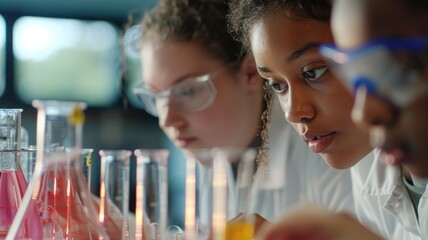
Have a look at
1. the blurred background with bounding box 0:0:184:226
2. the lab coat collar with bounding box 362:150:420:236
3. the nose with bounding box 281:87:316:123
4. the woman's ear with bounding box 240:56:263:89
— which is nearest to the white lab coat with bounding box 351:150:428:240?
the lab coat collar with bounding box 362:150:420:236

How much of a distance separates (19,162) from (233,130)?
112 centimetres

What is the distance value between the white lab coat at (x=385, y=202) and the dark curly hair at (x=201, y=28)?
579 millimetres

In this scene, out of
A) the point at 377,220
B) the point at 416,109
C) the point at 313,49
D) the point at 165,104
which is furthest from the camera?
the point at 165,104

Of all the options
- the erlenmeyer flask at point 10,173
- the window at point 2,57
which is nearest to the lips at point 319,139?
the erlenmeyer flask at point 10,173

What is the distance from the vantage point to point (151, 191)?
3.79ft

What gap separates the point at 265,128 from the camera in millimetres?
2227

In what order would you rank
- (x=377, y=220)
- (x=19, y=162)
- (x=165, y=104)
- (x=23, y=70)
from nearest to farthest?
(x=19, y=162), (x=377, y=220), (x=165, y=104), (x=23, y=70)

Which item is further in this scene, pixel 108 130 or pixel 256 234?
pixel 108 130

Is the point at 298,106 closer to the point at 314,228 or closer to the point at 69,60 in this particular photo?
the point at 314,228

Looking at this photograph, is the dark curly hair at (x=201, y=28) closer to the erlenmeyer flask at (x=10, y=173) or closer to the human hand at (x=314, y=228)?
the erlenmeyer flask at (x=10, y=173)

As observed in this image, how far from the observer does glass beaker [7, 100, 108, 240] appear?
1.04 m

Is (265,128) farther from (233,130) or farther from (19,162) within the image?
(19,162)

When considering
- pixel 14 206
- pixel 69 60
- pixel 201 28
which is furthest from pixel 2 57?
pixel 14 206

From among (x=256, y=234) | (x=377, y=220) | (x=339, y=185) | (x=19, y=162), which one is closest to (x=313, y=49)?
(x=256, y=234)
